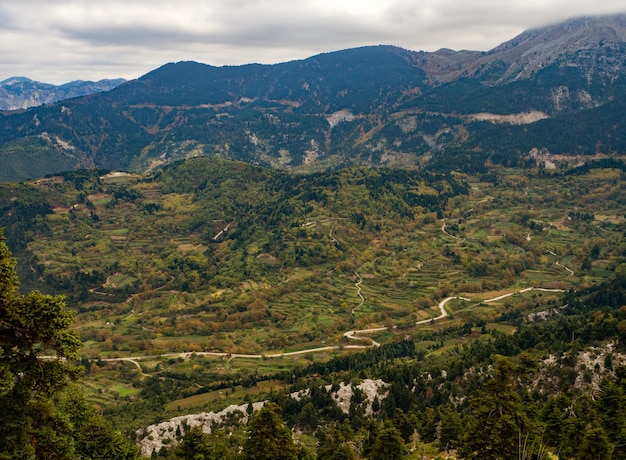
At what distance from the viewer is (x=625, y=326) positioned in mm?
79125

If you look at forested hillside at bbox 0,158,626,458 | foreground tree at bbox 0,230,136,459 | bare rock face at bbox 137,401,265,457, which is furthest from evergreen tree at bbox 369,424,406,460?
bare rock face at bbox 137,401,265,457

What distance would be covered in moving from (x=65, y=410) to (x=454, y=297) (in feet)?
464

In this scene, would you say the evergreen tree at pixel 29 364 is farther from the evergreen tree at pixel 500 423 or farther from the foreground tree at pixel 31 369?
the evergreen tree at pixel 500 423

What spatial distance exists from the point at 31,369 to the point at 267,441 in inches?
809

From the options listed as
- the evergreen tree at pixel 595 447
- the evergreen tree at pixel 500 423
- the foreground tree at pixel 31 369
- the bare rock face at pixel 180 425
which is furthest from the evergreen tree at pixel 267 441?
the bare rock face at pixel 180 425

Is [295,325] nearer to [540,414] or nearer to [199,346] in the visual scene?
[199,346]

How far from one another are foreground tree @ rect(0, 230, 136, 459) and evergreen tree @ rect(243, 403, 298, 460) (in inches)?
625

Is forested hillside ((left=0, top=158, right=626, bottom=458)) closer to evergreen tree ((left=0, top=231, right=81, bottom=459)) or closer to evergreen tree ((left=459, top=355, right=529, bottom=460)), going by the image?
evergreen tree ((left=459, top=355, right=529, bottom=460))

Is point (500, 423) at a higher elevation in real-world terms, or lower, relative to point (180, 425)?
higher

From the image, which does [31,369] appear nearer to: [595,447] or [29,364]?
[29,364]

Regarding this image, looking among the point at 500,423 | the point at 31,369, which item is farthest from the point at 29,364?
the point at 500,423

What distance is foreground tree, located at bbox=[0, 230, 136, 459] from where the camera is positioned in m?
29.8

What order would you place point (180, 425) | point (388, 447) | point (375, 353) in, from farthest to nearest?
point (375, 353) < point (180, 425) < point (388, 447)

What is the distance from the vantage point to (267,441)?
43781 millimetres
